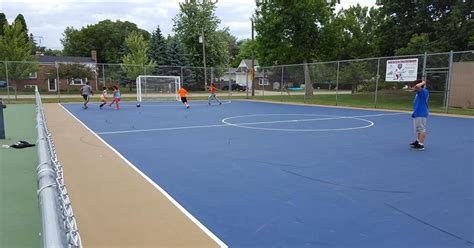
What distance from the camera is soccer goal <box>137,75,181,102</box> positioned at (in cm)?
3284

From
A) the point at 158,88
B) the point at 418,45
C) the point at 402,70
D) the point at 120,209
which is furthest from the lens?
the point at 158,88

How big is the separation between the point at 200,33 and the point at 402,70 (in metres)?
40.5

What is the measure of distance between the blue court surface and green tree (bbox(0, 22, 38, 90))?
20.1m

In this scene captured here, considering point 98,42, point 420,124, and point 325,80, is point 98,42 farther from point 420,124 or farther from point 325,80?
point 420,124

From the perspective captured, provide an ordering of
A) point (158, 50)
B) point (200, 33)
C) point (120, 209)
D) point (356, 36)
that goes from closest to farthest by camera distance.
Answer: point (120, 209)
point (356, 36)
point (158, 50)
point (200, 33)

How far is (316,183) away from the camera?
264 inches

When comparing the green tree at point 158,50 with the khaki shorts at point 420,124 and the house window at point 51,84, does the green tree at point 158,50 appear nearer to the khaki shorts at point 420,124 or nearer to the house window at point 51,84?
the house window at point 51,84

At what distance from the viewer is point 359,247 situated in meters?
4.21

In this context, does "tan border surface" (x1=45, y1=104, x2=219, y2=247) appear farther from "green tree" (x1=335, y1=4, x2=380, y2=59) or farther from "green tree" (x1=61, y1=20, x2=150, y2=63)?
"green tree" (x1=61, y1=20, x2=150, y2=63)

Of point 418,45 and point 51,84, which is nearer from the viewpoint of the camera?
point 418,45

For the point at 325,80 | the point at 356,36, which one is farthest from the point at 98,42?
the point at 325,80

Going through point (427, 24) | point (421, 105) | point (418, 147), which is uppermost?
point (427, 24)

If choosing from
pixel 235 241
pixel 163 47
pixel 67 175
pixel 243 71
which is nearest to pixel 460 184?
pixel 235 241

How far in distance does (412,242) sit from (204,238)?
2342mm
